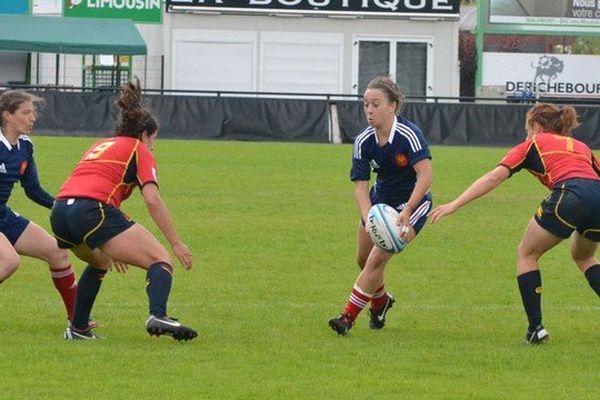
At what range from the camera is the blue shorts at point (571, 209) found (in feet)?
29.7

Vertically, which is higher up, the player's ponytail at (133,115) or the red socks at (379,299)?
the player's ponytail at (133,115)

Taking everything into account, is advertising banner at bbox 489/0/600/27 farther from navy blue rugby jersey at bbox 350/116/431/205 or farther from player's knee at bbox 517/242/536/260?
player's knee at bbox 517/242/536/260

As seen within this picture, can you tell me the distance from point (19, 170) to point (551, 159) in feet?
11.3

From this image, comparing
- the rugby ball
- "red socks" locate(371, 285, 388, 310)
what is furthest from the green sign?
the rugby ball

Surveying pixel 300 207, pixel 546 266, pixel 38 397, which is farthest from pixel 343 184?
pixel 38 397

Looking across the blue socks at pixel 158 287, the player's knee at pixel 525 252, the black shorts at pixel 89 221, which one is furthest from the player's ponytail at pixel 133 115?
the player's knee at pixel 525 252

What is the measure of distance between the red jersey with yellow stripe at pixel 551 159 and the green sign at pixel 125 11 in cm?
3715

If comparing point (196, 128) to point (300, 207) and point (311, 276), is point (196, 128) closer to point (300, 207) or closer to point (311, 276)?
point (300, 207)

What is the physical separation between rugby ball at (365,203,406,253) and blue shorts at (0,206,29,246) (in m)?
2.27

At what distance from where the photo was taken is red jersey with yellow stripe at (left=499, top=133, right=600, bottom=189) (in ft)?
30.2

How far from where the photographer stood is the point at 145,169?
868cm

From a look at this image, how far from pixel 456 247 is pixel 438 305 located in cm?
405

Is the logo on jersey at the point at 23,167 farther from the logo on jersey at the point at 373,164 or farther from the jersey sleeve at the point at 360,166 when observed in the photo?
the logo on jersey at the point at 373,164

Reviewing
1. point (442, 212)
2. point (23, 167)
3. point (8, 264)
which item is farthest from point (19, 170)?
point (442, 212)
